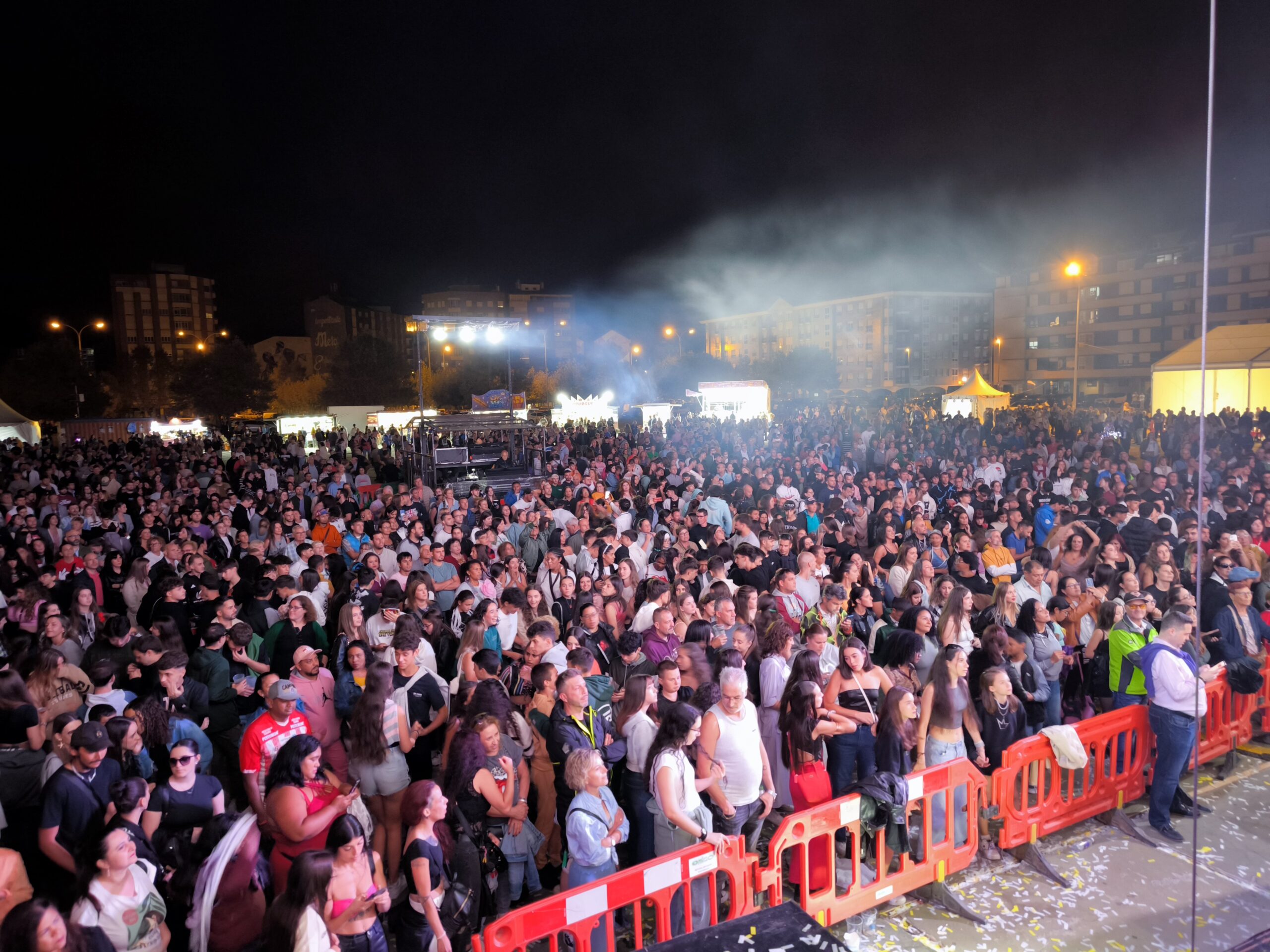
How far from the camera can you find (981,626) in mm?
6188

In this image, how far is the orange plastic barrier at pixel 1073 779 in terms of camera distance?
15.0 ft

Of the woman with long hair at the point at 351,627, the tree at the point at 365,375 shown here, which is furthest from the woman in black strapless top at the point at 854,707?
the tree at the point at 365,375

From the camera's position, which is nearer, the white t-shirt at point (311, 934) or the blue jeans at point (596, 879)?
the white t-shirt at point (311, 934)

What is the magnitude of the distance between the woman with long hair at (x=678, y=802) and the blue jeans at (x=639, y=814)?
5.6 inches

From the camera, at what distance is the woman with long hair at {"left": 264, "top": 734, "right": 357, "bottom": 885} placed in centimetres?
354

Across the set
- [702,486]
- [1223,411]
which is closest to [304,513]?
[702,486]

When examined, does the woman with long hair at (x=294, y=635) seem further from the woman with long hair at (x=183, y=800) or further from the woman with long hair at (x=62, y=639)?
the woman with long hair at (x=183, y=800)

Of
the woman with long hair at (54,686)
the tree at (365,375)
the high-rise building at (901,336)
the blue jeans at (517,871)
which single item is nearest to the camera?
the blue jeans at (517,871)

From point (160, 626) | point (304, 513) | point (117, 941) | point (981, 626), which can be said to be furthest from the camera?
point (304, 513)

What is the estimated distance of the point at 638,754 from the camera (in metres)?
4.15

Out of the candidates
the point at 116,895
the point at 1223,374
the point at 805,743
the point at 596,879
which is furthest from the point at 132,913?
the point at 1223,374

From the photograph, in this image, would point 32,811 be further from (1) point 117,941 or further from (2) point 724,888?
(2) point 724,888

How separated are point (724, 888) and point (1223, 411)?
20994mm

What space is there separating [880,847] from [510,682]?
2554 mm
